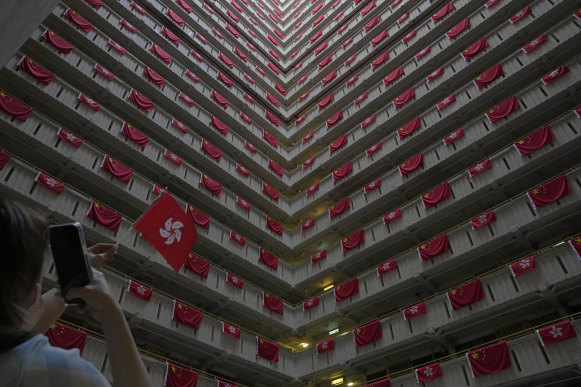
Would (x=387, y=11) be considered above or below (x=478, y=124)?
above

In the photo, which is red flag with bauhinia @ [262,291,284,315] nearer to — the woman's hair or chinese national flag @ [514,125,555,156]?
chinese national flag @ [514,125,555,156]

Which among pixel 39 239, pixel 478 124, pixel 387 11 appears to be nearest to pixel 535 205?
pixel 478 124

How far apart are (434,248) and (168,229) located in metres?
13.2

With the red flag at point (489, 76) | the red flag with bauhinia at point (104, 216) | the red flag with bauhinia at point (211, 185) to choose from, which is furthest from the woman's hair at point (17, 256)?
the red flag at point (489, 76)

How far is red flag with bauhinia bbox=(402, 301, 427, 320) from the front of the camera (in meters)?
17.9

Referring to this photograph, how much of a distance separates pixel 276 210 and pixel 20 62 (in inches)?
626

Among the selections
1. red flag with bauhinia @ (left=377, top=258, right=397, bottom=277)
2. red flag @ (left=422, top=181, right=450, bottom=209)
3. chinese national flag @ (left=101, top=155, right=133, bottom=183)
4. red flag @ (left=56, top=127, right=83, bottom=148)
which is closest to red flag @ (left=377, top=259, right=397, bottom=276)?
red flag with bauhinia @ (left=377, top=258, right=397, bottom=277)

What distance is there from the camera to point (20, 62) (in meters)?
18.6

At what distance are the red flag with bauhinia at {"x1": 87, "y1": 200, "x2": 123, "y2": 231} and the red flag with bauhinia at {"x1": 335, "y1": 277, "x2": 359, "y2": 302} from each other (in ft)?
36.5

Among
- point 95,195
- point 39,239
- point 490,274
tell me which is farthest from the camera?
point 95,195

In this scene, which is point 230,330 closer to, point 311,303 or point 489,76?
point 311,303

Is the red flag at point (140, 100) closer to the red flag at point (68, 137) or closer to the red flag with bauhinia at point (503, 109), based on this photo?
the red flag at point (68, 137)

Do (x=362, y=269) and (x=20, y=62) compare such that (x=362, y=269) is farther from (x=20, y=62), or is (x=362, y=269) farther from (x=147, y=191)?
(x=20, y=62)

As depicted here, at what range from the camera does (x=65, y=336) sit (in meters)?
13.6
